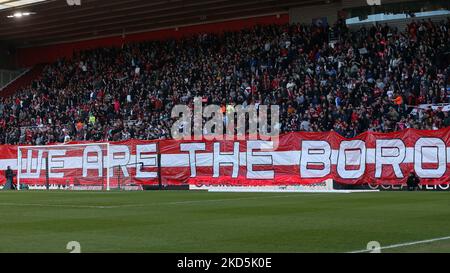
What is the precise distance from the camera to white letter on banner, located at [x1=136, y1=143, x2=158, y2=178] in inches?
1284

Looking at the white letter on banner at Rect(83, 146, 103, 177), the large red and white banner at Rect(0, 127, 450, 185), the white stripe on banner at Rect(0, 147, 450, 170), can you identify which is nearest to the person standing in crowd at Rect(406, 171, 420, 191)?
the large red and white banner at Rect(0, 127, 450, 185)

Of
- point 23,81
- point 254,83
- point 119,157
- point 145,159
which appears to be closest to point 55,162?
point 119,157

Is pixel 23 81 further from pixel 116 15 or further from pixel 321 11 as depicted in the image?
pixel 321 11

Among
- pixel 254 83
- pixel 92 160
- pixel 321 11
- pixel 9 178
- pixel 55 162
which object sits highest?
pixel 321 11

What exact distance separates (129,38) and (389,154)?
28108 mm

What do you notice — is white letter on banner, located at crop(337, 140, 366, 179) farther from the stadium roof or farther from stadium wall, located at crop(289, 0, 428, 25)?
the stadium roof

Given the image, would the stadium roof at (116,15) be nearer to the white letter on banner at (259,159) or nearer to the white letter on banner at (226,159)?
the white letter on banner at (226,159)

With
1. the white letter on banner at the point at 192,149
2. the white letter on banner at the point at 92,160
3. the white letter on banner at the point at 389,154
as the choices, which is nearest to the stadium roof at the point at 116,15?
the white letter on banner at the point at 92,160

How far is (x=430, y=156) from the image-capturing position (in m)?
26.6

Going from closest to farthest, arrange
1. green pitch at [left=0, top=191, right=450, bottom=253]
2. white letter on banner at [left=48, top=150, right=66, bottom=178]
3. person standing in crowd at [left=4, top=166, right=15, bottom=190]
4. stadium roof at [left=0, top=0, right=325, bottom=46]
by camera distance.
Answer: green pitch at [left=0, top=191, right=450, bottom=253]
white letter on banner at [left=48, top=150, right=66, bottom=178]
person standing in crowd at [left=4, top=166, right=15, bottom=190]
stadium roof at [left=0, top=0, right=325, bottom=46]

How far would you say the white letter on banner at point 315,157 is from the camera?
28484 mm

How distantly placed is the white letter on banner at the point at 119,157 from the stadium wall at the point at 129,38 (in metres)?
15.1

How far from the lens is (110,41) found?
2072 inches

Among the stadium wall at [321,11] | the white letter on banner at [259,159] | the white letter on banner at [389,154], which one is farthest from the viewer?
the stadium wall at [321,11]
